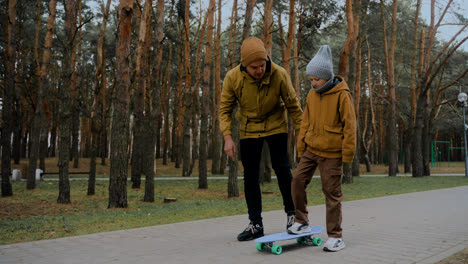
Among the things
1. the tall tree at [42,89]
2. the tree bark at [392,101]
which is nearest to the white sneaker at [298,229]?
the tall tree at [42,89]

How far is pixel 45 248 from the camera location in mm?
4457

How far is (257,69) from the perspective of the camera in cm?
448

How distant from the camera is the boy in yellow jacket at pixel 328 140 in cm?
424

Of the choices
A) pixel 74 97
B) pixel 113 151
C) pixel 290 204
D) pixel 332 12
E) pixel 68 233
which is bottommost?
pixel 68 233

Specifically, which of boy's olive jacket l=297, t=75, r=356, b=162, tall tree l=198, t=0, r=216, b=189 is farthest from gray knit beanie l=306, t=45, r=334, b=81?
tall tree l=198, t=0, r=216, b=189

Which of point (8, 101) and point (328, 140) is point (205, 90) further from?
point (328, 140)

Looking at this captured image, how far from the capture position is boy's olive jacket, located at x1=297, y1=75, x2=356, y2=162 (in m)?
4.21

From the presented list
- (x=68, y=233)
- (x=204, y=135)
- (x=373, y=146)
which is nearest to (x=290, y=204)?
(x=68, y=233)

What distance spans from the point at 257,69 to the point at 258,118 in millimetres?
581

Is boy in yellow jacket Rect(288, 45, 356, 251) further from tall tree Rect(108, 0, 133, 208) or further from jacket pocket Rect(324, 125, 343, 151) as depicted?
tall tree Rect(108, 0, 133, 208)

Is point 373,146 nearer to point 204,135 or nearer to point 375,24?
point 375,24

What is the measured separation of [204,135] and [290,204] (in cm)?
1262

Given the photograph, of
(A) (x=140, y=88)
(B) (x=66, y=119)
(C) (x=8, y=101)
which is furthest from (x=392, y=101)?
(C) (x=8, y=101)

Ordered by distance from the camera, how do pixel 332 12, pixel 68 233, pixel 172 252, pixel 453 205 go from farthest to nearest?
pixel 332 12
pixel 453 205
pixel 68 233
pixel 172 252
